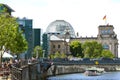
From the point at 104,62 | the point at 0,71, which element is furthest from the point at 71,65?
the point at 0,71

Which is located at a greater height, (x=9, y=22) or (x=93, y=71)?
(x=9, y=22)

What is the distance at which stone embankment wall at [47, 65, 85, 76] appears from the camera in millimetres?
159375

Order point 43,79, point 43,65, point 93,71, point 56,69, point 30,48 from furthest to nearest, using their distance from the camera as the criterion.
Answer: point 30,48 < point 56,69 < point 93,71 < point 43,65 < point 43,79

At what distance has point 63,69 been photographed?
167m

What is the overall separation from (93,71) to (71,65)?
1864 cm

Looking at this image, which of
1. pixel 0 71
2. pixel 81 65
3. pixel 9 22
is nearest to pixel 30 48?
pixel 81 65

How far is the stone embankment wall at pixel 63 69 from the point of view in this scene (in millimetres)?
159375

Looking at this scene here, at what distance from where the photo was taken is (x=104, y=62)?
6934 inches

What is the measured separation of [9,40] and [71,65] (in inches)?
3567

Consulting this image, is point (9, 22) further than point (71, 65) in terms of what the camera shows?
No

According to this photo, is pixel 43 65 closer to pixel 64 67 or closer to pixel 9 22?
pixel 64 67

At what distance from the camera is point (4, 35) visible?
7769cm

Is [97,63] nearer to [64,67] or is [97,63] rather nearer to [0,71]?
[64,67]

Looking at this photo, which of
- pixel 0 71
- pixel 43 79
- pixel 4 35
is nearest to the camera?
pixel 0 71
